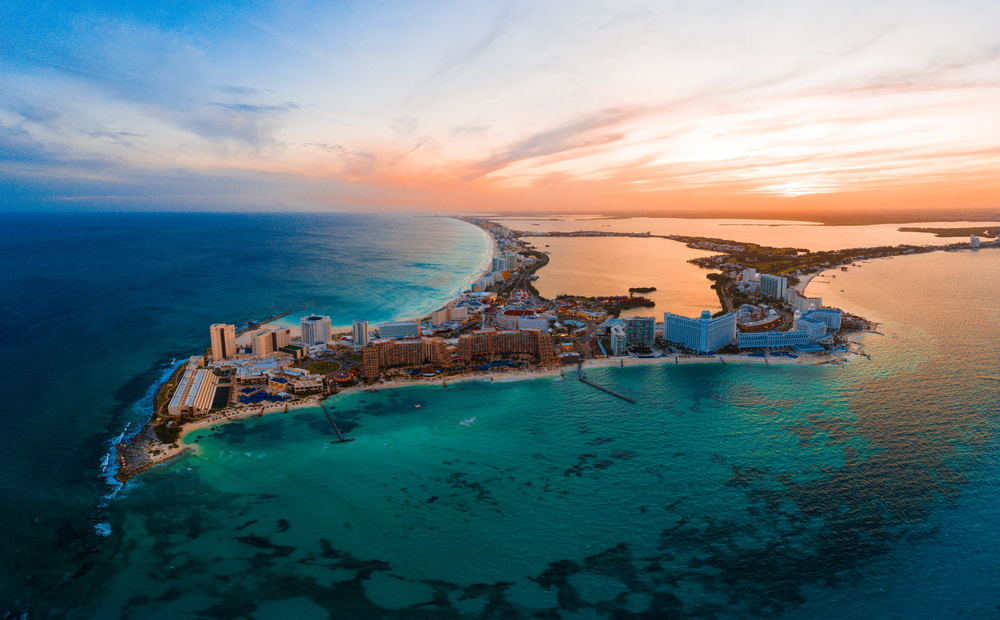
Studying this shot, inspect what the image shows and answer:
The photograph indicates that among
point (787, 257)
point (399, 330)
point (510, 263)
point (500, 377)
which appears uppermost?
point (787, 257)

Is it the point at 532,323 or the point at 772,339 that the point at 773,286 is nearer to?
the point at 772,339

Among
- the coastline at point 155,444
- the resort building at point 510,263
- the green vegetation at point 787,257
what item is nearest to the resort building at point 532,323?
the coastline at point 155,444

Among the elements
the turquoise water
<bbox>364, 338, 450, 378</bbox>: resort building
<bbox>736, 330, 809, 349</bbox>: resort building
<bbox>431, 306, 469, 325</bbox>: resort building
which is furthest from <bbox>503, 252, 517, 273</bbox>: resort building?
the turquoise water

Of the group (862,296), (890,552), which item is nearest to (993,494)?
(890,552)

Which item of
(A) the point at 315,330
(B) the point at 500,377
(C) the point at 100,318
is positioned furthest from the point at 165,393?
(C) the point at 100,318

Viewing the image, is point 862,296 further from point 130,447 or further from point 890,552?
point 130,447

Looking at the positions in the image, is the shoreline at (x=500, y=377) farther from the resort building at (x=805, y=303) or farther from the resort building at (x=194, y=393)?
the resort building at (x=805, y=303)
